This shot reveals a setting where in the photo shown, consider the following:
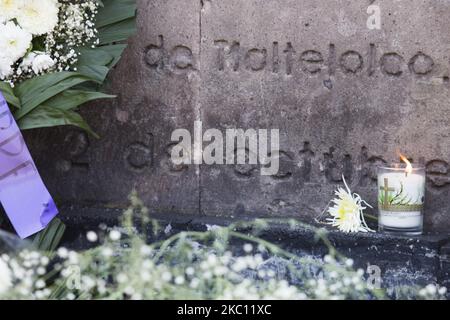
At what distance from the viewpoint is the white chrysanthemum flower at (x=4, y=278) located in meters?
2.19

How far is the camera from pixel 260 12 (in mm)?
3340

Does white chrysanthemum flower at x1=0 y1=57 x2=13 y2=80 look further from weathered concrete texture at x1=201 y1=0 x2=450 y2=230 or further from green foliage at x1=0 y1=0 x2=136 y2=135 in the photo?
weathered concrete texture at x1=201 y1=0 x2=450 y2=230

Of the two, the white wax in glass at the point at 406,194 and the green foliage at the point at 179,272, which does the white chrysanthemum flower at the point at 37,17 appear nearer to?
the green foliage at the point at 179,272

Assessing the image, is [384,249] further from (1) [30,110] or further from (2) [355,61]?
(1) [30,110]

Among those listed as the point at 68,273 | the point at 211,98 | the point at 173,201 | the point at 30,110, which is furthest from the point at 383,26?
the point at 68,273

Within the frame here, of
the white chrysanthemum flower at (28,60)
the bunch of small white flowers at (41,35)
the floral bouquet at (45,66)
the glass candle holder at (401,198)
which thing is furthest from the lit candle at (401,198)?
the white chrysanthemum flower at (28,60)

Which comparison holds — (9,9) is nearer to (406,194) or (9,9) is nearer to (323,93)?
(323,93)

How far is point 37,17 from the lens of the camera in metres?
3.06

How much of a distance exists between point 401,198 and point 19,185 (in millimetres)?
1285

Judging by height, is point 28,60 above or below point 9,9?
below

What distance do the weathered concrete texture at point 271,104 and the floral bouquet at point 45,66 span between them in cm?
25

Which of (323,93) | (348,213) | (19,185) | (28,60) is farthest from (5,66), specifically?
(348,213)

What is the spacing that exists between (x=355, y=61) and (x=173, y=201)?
0.87 metres
